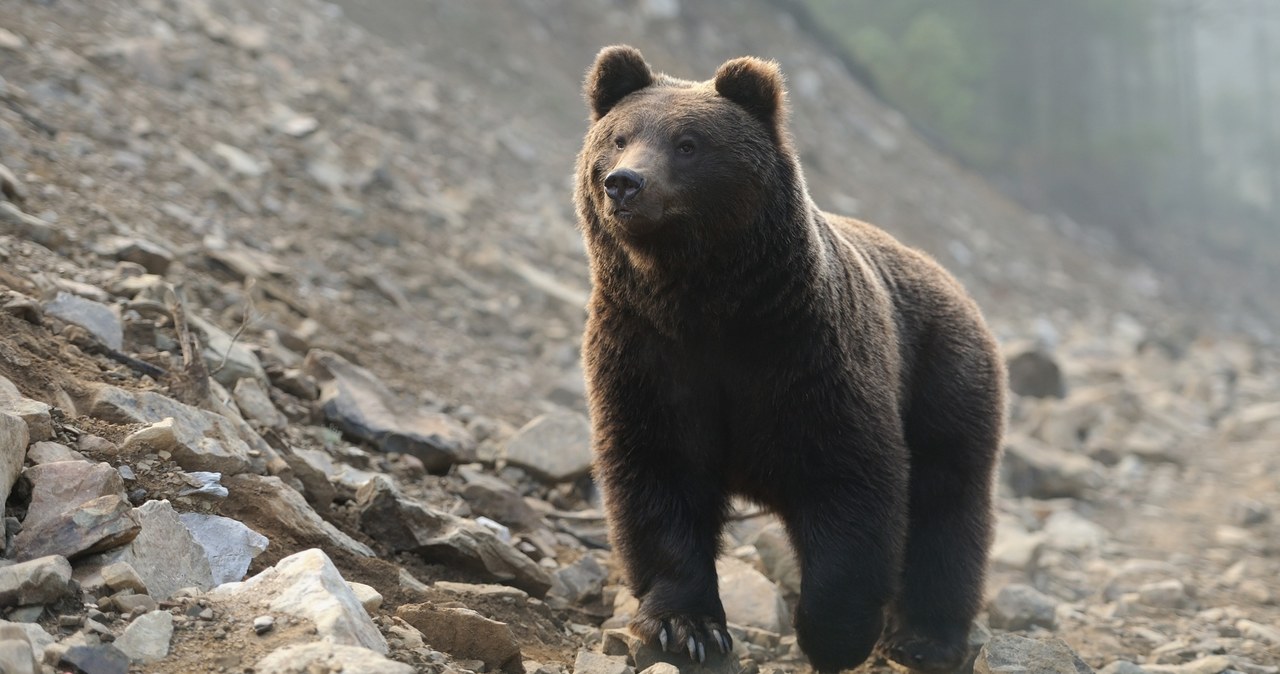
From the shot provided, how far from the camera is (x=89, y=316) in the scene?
4.97m

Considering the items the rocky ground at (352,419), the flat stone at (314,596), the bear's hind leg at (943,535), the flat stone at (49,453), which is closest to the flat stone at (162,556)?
the rocky ground at (352,419)

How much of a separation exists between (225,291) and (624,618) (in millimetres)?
3120

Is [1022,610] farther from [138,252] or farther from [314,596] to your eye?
[138,252]

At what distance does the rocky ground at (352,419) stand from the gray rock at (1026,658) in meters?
0.01

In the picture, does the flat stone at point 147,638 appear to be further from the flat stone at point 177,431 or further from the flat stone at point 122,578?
the flat stone at point 177,431

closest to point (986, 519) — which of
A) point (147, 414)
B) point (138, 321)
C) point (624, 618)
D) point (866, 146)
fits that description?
point (624, 618)

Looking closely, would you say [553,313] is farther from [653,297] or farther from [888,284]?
[653,297]

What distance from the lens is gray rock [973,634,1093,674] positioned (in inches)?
169

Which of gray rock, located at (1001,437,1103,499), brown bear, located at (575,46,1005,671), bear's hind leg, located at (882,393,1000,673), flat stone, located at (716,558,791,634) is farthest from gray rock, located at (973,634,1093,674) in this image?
gray rock, located at (1001,437,1103,499)

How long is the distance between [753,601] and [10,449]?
3.01 m

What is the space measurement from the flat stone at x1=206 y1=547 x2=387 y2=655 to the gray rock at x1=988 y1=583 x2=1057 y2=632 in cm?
359

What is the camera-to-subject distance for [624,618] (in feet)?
16.4

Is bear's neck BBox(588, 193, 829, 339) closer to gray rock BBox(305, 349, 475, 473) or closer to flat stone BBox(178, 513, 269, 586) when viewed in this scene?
flat stone BBox(178, 513, 269, 586)

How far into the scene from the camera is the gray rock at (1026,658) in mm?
4305
